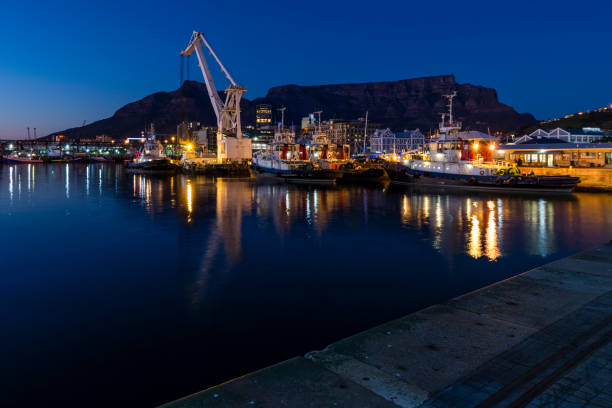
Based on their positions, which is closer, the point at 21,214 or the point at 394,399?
the point at 394,399

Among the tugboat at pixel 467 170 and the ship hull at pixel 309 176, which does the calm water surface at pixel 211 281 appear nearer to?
the tugboat at pixel 467 170

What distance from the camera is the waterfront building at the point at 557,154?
51156 mm

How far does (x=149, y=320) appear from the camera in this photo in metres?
8.88

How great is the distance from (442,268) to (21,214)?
88.8 ft

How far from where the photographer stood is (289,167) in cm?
5934

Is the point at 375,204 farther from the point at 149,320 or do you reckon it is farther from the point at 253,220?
the point at 149,320

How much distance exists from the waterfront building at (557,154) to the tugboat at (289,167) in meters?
25.5

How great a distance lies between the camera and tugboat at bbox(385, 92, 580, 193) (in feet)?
132

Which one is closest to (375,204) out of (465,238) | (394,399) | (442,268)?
(465,238)

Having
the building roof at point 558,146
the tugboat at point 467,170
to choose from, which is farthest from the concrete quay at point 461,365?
the building roof at point 558,146

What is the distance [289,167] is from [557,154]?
36296 millimetres

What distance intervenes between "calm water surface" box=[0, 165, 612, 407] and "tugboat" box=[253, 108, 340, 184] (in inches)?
1053

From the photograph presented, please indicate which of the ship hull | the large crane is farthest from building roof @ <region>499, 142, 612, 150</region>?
the large crane

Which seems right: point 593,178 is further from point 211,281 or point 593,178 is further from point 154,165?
point 154,165
